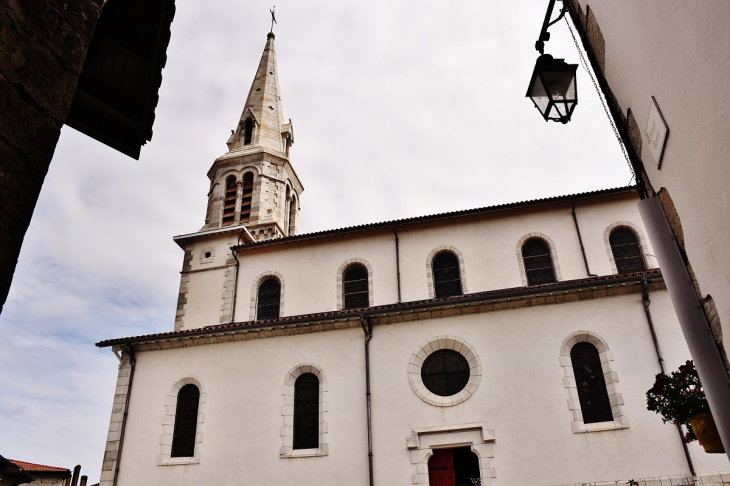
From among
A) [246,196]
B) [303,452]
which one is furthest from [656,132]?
[246,196]

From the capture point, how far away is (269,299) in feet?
56.6

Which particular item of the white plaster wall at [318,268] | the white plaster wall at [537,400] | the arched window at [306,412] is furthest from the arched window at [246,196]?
the white plaster wall at [537,400]

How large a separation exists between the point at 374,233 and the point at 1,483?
19.1 m

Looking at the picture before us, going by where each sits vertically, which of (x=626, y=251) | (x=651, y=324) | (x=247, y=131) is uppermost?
(x=247, y=131)

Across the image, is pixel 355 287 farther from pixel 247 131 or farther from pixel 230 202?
pixel 247 131

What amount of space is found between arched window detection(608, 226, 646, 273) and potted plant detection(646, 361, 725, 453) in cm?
988

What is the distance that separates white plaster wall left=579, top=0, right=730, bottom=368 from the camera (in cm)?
274

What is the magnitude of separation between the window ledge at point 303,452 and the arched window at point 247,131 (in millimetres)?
17338

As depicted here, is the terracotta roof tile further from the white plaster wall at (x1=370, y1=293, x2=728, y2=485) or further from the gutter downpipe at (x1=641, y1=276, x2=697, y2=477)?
the gutter downpipe at (x1=641, y1=276, x2=697, y2=477)

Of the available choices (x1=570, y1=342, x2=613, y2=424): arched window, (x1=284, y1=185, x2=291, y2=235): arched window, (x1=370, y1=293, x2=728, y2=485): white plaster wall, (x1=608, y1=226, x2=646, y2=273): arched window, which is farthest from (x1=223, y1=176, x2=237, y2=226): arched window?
(x1=570, y1=342, x2=613, y2=424): arched window

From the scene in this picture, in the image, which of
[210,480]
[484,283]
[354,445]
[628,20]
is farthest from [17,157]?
[484,283]

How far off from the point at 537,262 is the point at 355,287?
5.64m

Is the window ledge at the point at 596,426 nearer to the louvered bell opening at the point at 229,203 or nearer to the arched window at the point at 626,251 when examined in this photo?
the arched window at the point at 626,251

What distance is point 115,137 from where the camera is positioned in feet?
14.0
